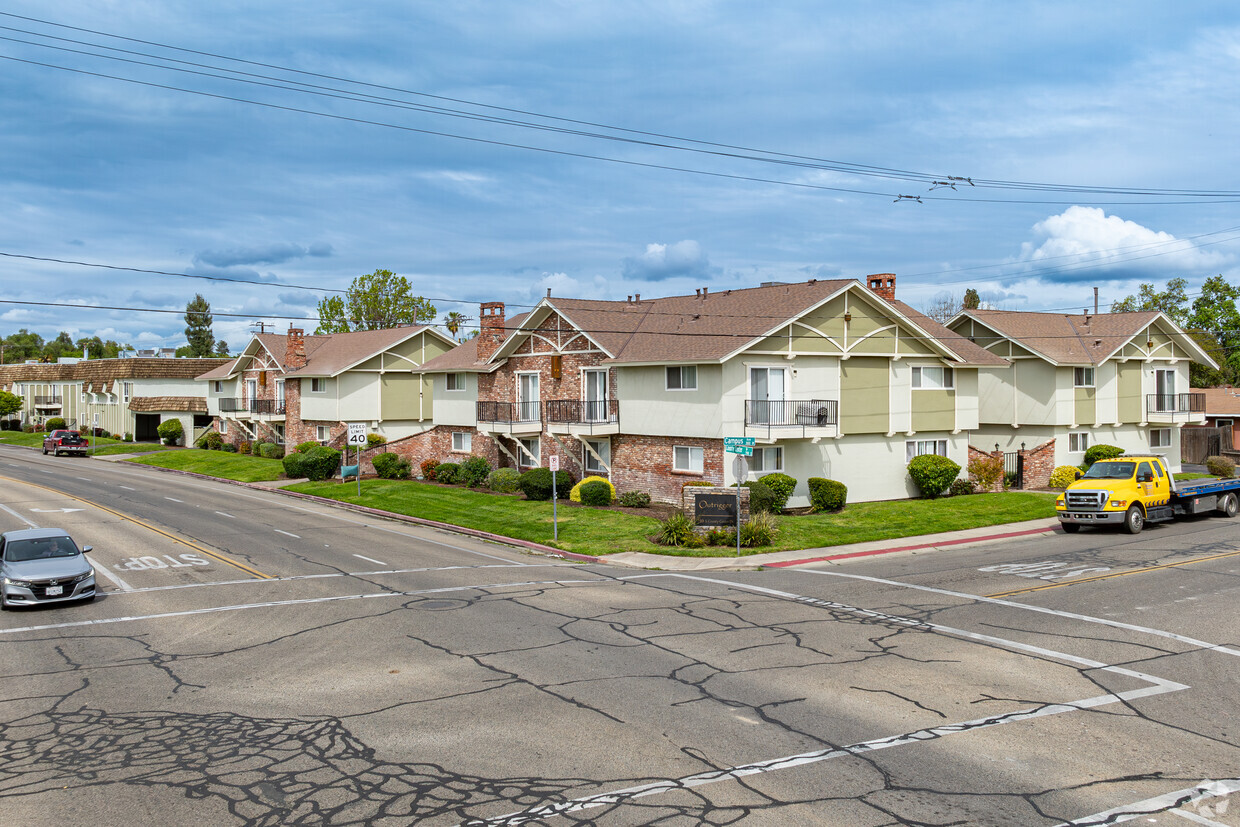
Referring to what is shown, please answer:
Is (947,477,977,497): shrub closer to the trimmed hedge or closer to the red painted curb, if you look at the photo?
the trimmed hedge

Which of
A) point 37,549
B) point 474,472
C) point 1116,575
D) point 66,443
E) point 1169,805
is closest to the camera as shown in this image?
point 1169,805

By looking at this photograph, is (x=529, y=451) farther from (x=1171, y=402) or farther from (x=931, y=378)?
(x=1171, y=402)

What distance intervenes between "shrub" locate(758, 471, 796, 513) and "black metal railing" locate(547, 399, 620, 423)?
7.29 m

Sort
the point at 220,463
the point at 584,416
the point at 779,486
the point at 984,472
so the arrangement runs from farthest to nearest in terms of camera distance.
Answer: the point at 220,463 → the point at 984,472 → the point at 584,416 → the point at 779,486

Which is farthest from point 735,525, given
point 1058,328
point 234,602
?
point 1058,328

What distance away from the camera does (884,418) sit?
35.6 m

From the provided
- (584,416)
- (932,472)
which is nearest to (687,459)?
(584,416)

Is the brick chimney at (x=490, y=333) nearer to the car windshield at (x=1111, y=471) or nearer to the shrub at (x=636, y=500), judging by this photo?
the shrub at (x=636, y=500)

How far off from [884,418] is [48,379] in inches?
3340

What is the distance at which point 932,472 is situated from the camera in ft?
118

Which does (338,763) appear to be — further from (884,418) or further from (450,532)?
(884,418)

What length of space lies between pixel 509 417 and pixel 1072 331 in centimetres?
2840

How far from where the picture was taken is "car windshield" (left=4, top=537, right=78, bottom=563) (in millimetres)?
19389

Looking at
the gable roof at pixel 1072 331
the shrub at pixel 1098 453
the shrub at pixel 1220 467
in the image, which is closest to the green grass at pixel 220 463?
the gable roof at pixel 1072 331
